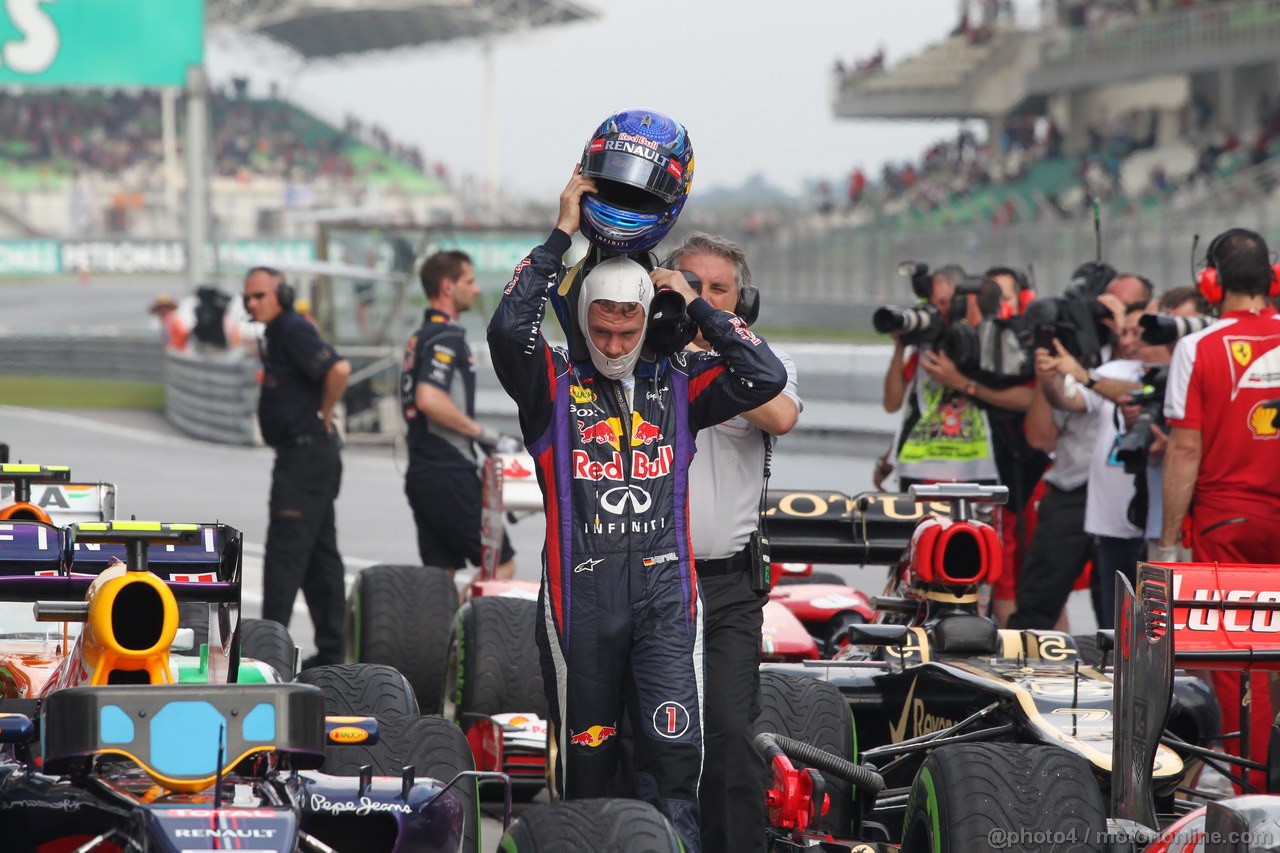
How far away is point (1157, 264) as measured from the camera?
20.9 metres

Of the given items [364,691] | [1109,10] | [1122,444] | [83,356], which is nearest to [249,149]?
[1109,10]

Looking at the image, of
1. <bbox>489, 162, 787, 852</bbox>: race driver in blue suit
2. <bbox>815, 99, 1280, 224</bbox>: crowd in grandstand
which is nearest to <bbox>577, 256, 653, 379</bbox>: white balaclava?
<bbox>489, 162, 787, 852</bbox>: race driver in blue suit

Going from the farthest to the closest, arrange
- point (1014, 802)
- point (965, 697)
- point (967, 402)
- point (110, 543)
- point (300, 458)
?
point (300, 458), point (967, 402), point (965, 697), point (110, 543), point (1014, 802)

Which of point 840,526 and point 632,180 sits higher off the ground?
point 632,180

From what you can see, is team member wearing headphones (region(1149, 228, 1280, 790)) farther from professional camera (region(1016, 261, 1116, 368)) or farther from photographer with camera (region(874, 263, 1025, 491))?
photographer with camera (region(874, 263, 1025, 491))

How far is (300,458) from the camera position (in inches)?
348

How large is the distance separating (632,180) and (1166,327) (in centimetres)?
333

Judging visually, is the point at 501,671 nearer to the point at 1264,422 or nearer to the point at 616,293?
the point at 616,293

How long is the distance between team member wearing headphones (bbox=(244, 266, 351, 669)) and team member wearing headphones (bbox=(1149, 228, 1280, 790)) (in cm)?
394

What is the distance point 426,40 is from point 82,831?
7093 cm

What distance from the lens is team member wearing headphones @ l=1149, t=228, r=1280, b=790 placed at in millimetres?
6605

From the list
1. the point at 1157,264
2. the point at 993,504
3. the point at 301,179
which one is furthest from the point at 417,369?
the point at 301,179

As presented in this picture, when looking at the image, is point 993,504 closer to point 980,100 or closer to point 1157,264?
point 1157,264

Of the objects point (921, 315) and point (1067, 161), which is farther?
point (1067, 161)
